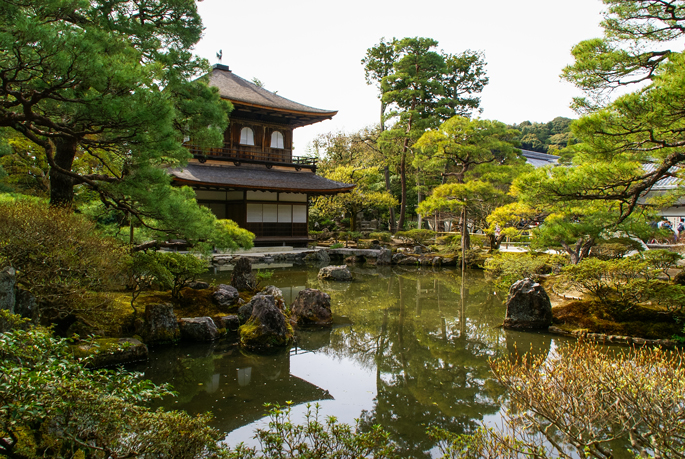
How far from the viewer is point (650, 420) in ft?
8.09

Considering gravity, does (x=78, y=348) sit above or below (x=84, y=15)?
below

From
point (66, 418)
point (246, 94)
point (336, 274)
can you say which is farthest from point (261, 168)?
point (66, 418)

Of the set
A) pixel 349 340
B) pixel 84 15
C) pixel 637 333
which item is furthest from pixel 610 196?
pixel 84 15

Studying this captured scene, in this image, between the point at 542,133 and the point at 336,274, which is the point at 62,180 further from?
the point at 542,133

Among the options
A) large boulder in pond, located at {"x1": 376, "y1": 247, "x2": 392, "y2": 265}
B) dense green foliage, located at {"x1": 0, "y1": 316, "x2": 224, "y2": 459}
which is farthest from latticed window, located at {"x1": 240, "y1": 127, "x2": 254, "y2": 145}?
dense green foliage, located at {"x1": 0, "y1": 316, "x2": 224, "y2": 459}

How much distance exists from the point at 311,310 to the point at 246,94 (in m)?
13.5

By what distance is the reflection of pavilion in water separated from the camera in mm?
4234

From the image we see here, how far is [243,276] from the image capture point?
9.53 m

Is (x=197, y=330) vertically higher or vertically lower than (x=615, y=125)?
lower

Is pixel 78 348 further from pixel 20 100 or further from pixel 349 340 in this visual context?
pixel 349 340

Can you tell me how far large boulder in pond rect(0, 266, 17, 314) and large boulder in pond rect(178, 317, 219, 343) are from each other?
3.01 meters

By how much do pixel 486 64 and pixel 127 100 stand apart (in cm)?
2768

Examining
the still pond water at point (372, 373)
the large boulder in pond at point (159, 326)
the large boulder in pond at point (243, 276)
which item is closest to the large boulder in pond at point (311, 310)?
the still pond water at point (372, 373)

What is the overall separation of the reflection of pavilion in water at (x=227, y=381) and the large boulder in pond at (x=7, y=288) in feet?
5.52
